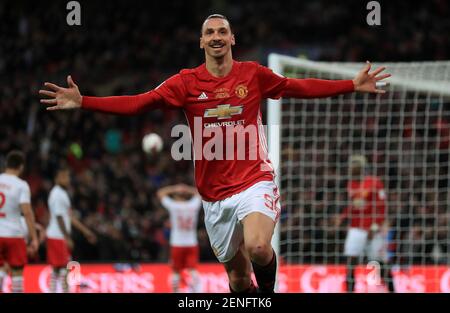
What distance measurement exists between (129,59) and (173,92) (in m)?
16.8

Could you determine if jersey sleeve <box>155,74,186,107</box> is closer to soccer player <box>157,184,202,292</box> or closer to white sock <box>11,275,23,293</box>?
white sock <box>11,275,23,293</box>

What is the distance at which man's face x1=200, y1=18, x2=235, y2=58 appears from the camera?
6.46 m

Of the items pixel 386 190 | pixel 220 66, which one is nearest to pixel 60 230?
pixel 386 190

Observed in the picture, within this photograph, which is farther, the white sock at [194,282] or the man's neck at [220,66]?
the white sock at [194,282]

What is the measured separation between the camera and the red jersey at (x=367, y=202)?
11.7 metres

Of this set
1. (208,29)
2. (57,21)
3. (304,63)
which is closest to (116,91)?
(57,21)

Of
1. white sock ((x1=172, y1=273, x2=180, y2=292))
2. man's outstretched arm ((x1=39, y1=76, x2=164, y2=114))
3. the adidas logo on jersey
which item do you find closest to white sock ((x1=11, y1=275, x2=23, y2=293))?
white sock ((x1=172, y1=273, x2=180, y2=292))

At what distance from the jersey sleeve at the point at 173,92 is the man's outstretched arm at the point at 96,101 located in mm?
42

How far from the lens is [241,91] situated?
645 centimetres

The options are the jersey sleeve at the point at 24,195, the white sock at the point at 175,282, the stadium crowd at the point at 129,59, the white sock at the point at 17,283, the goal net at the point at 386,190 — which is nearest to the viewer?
the jersey sleeve at the point at 24,195

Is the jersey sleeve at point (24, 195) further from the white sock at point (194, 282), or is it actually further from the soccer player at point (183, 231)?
the white sock at point (194, 282)

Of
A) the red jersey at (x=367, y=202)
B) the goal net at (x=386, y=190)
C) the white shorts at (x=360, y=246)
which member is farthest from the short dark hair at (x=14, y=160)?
the white shorts at (x=360, y=246)

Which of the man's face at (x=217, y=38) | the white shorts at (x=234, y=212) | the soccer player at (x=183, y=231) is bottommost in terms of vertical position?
the soccer player at (x=183, y=231)

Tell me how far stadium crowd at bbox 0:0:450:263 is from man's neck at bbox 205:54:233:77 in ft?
32.0
